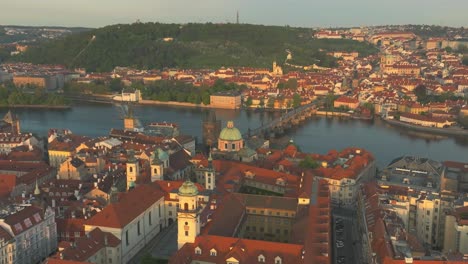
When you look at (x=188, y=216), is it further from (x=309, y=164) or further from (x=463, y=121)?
(x=463, y=121)

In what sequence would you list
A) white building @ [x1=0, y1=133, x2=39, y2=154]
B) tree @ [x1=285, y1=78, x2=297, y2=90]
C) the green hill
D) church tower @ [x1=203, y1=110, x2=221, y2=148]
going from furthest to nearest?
the green hill → tree @ [x1=285, y1=78, x2=297, y2=90] → church tower @ [x1=203, y1=110, x2=221, y2=148] → white building @ [x1=0, y1=133, x2=39, y2=154]

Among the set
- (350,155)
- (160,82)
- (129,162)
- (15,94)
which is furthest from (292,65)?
(129,162)

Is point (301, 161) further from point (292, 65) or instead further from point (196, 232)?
point (292, 65)

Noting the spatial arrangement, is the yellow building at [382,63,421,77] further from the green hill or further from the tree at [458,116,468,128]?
the tree at [458,116,468,128]

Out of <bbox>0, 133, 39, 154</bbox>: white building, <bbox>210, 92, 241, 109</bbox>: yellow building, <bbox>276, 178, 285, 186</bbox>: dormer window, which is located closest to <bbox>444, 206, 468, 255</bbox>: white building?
<bbox>276, 178, 285, 186</bbox>: dormer window

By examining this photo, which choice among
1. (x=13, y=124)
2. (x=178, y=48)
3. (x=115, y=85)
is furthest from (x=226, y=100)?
(x=178, y=48)

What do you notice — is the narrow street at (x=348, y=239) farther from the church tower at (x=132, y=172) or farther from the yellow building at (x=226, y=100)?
the yellow building at (x=226, y=100)
